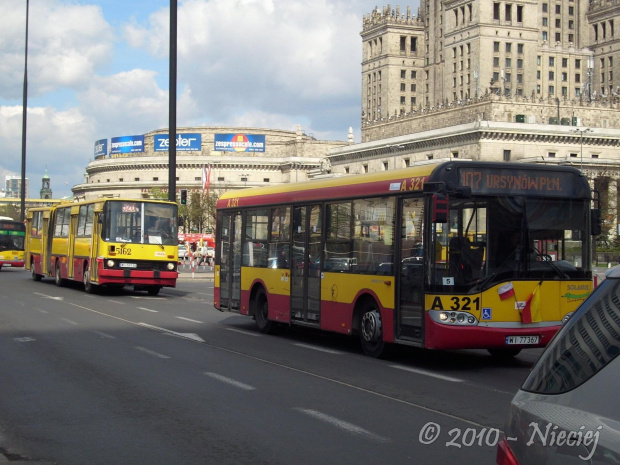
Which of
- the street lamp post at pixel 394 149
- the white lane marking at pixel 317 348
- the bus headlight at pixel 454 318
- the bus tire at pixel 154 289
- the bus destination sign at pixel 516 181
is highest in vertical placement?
the street lamp post at pixel 394 149

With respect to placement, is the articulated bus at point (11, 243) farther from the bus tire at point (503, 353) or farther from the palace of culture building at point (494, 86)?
the palace of culture building at point (494, 86)

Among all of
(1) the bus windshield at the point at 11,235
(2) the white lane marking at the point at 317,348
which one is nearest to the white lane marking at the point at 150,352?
(2) the white lane marking at the point at 317,348

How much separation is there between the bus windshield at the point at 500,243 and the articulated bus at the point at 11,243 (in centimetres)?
4246

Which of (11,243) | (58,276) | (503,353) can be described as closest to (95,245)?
(58,276)

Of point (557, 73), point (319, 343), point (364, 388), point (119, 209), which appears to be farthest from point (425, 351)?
point (557, 73)

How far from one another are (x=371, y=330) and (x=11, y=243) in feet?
137

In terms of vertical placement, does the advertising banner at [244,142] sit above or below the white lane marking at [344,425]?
above

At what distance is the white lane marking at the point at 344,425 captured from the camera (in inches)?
304

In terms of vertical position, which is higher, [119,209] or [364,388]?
[119,209]

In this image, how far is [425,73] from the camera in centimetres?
15688

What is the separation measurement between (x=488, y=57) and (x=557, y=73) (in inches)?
864

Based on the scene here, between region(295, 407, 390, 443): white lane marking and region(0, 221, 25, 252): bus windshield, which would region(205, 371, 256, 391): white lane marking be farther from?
region(0, 221, 25, 252): bus windshield

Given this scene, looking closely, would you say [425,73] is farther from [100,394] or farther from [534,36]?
[100,394]

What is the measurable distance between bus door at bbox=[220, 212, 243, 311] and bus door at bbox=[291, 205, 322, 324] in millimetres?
2451
